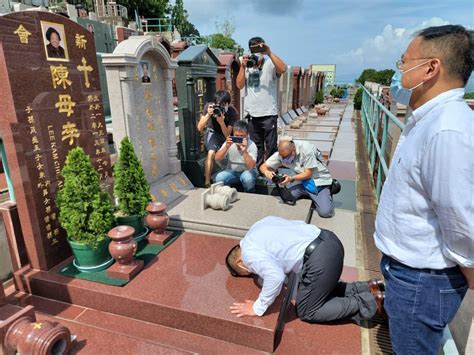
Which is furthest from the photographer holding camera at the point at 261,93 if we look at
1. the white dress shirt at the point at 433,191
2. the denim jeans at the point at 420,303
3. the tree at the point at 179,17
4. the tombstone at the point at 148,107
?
the tree at the point at 179,17

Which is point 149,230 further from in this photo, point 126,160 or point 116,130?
point 116,130

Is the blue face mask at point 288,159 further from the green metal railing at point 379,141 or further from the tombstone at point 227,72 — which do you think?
the tombstone at point 227,72

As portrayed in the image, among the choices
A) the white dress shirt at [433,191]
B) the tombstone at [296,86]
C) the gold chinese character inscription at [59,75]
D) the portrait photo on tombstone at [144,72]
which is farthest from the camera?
the tombstone at [296,86]

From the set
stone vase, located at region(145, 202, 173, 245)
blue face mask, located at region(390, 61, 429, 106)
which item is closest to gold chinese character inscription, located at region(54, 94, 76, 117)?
stone vase, located at region(145, 202, 173, 245)

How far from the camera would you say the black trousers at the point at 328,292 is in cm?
218

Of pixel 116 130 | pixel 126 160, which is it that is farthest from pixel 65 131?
pixel 116 130

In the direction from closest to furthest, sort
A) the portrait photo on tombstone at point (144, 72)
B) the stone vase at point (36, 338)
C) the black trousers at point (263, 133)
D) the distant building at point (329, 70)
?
the stone vase at point (36, 338), the portrait photo on tombstone at point (144, 72), the black trousers at point (263, 133), the distant building at point (329, 70)

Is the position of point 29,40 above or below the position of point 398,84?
above

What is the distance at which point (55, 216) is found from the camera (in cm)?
285

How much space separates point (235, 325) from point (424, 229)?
140cm

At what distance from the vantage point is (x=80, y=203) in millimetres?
2623

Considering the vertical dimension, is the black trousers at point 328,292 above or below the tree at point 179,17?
below

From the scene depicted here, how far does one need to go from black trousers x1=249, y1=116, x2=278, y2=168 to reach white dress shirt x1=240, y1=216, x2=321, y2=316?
2.88 metres

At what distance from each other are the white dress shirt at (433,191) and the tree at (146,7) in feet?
147
